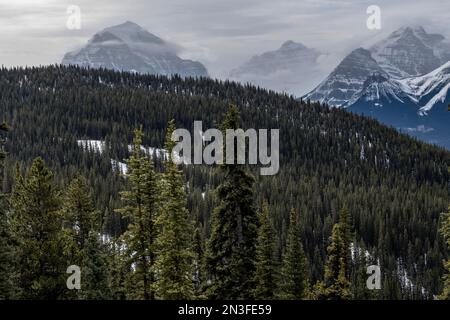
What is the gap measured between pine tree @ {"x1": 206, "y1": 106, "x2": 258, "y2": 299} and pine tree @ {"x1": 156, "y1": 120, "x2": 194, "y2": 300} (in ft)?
4.83

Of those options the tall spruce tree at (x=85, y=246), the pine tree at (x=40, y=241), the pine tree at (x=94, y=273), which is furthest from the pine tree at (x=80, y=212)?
the pine tree at (x=40, y=241)

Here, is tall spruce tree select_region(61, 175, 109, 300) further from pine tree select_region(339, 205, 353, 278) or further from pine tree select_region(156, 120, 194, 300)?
pine tree select_region(339, 205, 353, 278)

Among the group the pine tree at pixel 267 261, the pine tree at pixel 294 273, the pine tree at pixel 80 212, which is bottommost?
the pine tree at pixel 294 273

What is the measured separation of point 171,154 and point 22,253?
1001 centimetres

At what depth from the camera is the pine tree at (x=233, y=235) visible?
28203 millimetres

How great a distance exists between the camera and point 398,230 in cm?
13338

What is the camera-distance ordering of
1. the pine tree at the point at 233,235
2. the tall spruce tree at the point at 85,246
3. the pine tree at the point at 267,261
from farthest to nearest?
the pine tree at the point at 267,261, the tall spruce tree at the point at 85,246, the pine tree at the point at 233,235

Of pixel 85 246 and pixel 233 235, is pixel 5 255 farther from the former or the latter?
pixel 233 235

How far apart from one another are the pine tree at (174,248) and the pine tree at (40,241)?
246 inches

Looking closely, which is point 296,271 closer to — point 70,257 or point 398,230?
point 70,257

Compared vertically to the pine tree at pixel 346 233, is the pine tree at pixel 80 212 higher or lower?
higher

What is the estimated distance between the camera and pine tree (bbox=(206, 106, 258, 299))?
2820cm

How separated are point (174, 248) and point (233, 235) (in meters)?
3.23

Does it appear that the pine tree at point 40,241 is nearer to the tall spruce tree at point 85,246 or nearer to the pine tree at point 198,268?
the tall spruce tree at point 85,246
